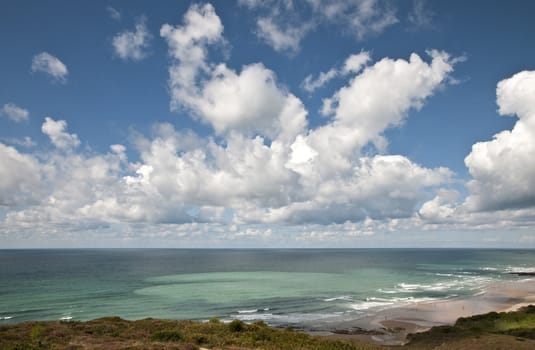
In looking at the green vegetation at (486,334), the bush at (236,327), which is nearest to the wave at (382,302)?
the green vegetation at (486,334)

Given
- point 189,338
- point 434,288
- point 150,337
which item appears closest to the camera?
point 189,338

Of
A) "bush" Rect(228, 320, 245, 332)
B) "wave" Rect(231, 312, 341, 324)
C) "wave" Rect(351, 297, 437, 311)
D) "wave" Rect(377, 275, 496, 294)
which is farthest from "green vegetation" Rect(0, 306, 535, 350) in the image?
"wave" Rect(377, 275, 496, 294)

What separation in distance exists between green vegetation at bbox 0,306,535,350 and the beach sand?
7669 millimetres

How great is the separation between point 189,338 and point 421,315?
48408 millimetres

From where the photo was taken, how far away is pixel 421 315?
61.9 metres

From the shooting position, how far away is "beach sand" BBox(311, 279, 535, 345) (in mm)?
48188

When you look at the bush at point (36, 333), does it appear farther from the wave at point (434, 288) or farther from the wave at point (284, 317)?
the wave at point (434, 288)

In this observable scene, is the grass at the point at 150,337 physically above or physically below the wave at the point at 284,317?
above

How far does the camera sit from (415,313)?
63.4 metres

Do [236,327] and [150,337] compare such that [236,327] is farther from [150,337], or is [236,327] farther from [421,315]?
[421,315]

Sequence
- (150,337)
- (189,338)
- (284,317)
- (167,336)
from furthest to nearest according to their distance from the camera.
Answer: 1. (284,317)
2. (150,337)
3. (167,336)
4. (189,338)

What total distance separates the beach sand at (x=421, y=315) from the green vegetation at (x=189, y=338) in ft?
Result: 25.2

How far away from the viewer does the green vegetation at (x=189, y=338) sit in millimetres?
27422

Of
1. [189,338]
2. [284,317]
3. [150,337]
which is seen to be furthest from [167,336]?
[284,317]
